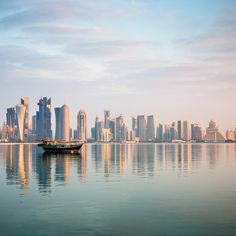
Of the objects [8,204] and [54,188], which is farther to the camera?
[54,188]

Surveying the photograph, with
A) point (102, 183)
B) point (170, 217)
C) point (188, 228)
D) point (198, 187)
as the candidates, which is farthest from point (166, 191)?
point (188, 228)

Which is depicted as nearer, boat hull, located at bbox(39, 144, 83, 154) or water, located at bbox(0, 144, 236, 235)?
water, located at bbox(0, 144, 236, 235)

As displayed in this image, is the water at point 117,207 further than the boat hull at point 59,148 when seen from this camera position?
No

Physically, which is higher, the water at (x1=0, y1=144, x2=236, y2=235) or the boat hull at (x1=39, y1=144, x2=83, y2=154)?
the boat hull at (x1=39, y1=144, x2=83, y2=154)

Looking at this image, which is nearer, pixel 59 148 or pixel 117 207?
pixel 117 207

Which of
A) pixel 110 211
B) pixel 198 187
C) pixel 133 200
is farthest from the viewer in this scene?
pixel 198 187

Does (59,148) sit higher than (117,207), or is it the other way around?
(59,148)

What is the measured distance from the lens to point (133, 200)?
4531 cm

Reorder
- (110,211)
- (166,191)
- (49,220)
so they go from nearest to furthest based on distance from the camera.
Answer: (49,220)
(110,211)
(166,191)

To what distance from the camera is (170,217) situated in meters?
36.1

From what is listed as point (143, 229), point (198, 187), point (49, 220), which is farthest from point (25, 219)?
point (198, 187)

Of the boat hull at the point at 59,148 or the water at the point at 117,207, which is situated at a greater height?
the boat hull at the point at 59,148

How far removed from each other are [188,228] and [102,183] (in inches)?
1175

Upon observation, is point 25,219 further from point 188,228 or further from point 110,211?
point 188,228
